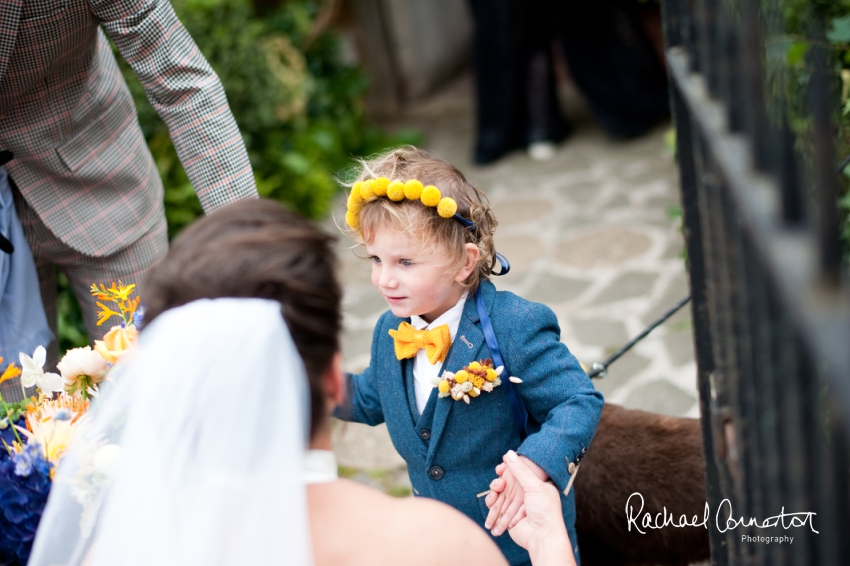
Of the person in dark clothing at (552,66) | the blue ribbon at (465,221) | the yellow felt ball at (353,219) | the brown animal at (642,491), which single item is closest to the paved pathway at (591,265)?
the person in dark clothing at (552,66)

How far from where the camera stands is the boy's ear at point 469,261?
1.76m

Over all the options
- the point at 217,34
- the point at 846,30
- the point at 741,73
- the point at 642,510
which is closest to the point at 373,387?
the point at 642,510

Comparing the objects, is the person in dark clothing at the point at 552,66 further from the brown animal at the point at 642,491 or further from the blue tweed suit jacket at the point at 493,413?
the blue tweed suit jacket at the point at 493,413

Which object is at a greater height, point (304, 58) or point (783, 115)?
point (783, 115)

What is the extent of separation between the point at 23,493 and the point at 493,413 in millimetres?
929

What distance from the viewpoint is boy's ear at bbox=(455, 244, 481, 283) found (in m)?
A: 1.76

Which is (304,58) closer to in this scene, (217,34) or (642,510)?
(217,34)

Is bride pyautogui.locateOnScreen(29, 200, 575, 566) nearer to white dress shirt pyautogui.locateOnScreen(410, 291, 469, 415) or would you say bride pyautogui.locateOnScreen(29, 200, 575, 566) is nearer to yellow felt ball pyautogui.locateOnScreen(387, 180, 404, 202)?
yellow felt ball pyautogui.locateOnScreen(387, 180, 404, 202)

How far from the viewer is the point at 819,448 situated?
66 centimetres

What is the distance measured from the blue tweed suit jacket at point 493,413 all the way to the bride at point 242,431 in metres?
0.39

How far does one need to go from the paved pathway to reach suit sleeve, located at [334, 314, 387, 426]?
19.0 inches

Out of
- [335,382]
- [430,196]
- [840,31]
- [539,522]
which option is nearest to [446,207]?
[430,196]

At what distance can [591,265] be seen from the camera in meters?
4.56

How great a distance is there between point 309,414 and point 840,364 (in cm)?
90
